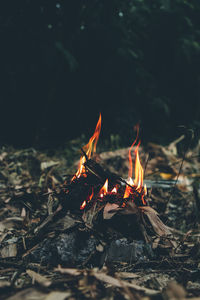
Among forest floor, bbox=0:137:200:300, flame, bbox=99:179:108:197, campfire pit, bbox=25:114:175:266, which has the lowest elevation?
forest floor, bbox=0:137:200:300

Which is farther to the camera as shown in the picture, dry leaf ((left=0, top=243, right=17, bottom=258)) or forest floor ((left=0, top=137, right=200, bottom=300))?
dry leaf ((left=0, top=243, right=17, bottom=258))

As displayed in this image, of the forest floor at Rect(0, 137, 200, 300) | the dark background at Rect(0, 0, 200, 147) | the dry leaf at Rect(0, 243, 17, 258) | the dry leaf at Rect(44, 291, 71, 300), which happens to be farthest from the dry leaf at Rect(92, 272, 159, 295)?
the dark background at Rect(0, 0, 200, 147)

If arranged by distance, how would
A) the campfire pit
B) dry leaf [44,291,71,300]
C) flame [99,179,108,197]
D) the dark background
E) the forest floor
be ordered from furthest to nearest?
the dark background < flame [99,179,108,197] < the campfire pit < the forest floor < dry leaf [44,291,71,300]

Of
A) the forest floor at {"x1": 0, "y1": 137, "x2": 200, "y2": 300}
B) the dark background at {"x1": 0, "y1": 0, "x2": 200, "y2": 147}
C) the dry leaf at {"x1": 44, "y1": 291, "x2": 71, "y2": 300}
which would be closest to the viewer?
the dry leaf at {"x1": 44, "y1": 291, "x2": 71, "y2": 300}

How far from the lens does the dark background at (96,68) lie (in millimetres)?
5727

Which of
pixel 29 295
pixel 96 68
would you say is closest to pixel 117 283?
pixel 29 295

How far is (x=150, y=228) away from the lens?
2.07 meters

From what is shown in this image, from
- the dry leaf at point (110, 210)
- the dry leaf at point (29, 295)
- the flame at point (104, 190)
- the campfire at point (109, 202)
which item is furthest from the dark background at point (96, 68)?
the dry leaf at point (29, 295)

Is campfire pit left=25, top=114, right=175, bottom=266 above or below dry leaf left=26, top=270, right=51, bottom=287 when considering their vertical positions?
above

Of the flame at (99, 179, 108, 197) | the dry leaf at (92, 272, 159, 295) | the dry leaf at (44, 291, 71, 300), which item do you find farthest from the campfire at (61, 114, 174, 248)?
the dry leaf at (44, 291, 71, 300)

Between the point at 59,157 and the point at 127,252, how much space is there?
3.54 metres

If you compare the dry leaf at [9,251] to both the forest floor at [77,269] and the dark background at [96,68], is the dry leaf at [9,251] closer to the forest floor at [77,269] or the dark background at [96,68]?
the forest floor at [77,269]

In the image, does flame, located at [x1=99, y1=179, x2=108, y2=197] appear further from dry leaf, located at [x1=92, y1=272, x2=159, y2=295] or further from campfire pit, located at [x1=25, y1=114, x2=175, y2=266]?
dry leaf, located at [x1=92, y1=272, x2=159, y2=295]

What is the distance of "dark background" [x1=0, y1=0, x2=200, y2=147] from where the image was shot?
5.73 metres
